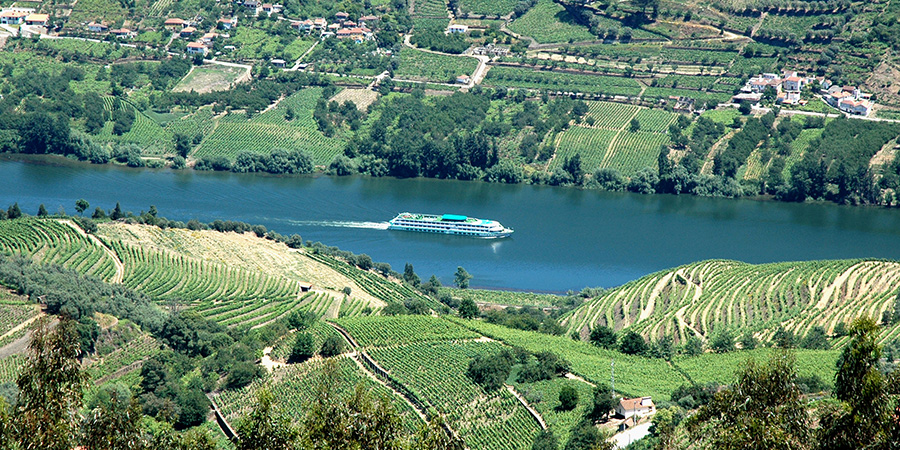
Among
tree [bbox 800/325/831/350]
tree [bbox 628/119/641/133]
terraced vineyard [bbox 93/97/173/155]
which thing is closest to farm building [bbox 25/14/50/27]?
terraced vineyard [bbox 93/97/173/155]

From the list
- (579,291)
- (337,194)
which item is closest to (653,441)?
(579,291)

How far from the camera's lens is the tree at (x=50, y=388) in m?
20.8

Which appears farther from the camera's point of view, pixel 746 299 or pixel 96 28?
pixel 96 28

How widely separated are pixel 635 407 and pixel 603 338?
12754 millimetres

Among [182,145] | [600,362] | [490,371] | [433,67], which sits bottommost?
[182,145]

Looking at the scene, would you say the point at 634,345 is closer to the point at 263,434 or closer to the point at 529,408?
the point at 529,408

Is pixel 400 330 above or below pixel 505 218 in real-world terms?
above

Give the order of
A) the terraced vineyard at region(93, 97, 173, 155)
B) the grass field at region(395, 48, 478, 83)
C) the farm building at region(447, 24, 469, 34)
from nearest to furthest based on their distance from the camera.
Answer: the terraced vineyard at region(93, 97, 173, 155) < the grass field at region(395, 48, 478, 83) < the farm building at region(447, 24, 469, 34)

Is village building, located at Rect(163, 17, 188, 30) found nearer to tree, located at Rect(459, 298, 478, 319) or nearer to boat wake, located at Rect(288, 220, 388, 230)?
boat wake, located at Rect(288, 220, 388, 230)

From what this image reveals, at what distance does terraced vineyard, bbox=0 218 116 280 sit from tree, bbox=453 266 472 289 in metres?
21.8

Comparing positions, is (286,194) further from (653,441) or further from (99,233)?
(653,441)

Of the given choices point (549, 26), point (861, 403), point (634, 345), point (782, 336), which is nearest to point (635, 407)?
point (634, 345)

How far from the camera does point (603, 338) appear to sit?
168ft

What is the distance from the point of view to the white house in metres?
38.3
